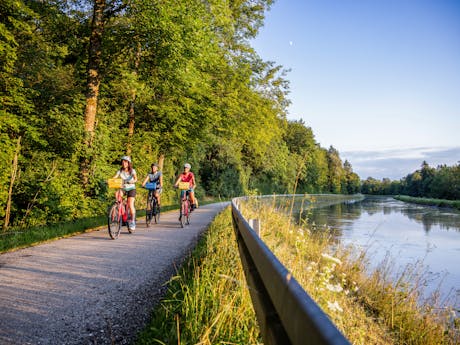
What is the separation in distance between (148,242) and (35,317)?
4.67 meters

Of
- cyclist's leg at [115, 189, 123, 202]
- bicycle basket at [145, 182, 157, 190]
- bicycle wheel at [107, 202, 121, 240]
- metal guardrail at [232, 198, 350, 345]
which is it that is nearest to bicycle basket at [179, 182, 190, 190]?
bicycle basket at [145, 182, 157, 190]

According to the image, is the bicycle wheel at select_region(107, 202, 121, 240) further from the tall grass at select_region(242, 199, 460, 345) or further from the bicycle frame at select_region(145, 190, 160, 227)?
the tall grass at select_region(242, 199, 460, 345)

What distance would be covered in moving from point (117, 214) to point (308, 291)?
555cm

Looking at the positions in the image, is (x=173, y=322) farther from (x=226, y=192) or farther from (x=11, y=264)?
(x=226, y=192)

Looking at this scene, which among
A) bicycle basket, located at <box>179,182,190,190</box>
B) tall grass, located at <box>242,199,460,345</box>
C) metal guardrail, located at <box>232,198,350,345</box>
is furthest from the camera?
bicycle basket, located at <box>179,182,190,190</box>

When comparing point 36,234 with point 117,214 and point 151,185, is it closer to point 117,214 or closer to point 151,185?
point 117,214

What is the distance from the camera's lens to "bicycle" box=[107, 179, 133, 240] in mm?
8320

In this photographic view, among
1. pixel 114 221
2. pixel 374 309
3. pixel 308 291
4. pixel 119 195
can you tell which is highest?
pixel 119 195

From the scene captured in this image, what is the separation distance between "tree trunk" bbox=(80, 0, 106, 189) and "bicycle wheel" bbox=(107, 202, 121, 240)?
4.18 metres

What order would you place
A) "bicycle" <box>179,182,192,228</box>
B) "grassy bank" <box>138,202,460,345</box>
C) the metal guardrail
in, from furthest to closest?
"bicycle" <box>179,182,192,228</box>, "grassy bank" <box>138,202,460,345</box>, the metal guardrail

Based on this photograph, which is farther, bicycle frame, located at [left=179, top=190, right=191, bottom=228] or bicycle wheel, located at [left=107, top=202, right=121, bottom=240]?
bicycle frame, located at [left=179, top=190, right=191, bottom=228]

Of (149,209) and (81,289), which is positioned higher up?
(149,209)

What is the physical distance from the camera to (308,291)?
15.5 ft

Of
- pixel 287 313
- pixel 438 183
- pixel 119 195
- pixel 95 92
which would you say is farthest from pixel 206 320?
pixel 438 183
